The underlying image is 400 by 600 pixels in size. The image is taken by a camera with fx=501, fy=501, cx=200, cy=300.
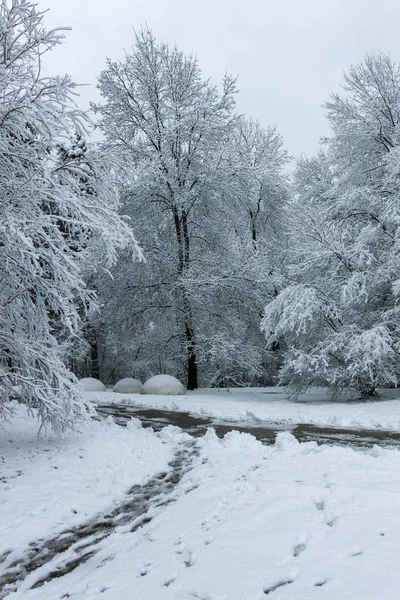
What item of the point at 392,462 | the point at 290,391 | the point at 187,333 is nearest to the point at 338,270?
the point at 290,391

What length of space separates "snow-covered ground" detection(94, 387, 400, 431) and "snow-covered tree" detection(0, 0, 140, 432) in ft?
16.4

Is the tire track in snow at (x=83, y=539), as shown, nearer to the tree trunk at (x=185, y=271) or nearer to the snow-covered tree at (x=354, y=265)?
the snow-covered tree at (x=354, y=265)

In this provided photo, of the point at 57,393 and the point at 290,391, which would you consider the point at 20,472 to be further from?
the point at 290,391

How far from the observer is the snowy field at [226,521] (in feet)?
11.0

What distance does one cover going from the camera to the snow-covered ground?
10398 millimetres

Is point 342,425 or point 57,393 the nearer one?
point 57,393

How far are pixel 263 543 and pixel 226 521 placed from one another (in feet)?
2.29

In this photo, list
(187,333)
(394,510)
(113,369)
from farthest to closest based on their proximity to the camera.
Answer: (113,369) → (187,333) → (394,510)

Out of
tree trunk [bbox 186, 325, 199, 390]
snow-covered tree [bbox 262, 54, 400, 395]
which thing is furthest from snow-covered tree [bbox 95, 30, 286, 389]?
snow-covered tree [bbox 262, 54, 400, 395]

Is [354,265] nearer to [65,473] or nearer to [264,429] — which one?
[264,429]

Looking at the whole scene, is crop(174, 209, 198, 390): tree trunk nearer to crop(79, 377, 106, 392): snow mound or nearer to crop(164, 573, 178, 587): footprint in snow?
crop(79, 377, 106, 392): snow mound

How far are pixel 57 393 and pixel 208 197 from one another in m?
12.9

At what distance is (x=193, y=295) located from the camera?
18156mm

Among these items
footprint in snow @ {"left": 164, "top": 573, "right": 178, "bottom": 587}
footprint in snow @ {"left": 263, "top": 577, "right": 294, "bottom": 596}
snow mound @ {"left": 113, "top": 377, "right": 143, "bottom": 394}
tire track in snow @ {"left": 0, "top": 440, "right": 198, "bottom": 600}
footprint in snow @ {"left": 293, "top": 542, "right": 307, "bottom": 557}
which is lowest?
tire track in snow @ {"left": 0, "top": 440, "right": 198, "bottom": 600}
